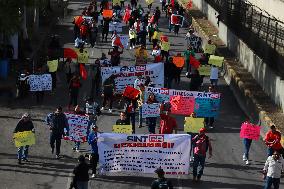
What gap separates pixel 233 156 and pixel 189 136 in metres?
2.92

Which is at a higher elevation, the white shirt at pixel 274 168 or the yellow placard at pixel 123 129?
the yellow placard at pixel 123 129

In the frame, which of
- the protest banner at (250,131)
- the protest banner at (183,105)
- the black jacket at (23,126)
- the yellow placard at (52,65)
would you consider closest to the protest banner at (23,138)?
the black jacket at (23,126)

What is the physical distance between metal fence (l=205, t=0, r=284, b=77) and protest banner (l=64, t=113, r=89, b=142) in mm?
8826

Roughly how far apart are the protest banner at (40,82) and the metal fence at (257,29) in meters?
8.25

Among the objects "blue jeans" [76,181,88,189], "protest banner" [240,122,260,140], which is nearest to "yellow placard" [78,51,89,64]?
"protest banner" [240,122,260,140]

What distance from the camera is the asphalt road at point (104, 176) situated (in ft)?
67.5

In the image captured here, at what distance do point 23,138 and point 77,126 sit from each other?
1688 millimetres

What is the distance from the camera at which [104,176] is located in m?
20.9

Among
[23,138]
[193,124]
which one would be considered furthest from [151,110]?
[23,138]

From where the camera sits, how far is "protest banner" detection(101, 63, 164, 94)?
95.0ft

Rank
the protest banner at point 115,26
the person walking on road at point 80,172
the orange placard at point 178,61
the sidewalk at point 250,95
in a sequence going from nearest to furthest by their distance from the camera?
the person walking on road at point 80,172 → the sidewalk at point 250,95 → the orange placard at point 178,61 → the protest banner at point 115,26

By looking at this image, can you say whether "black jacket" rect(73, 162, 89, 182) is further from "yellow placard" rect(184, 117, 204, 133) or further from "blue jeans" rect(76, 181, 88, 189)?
"yellow placard" rect(184, 117, 204, 133)

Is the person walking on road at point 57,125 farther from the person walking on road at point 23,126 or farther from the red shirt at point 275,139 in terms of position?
the red shirt at point 275,139

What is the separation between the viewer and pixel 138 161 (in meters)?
21.0
